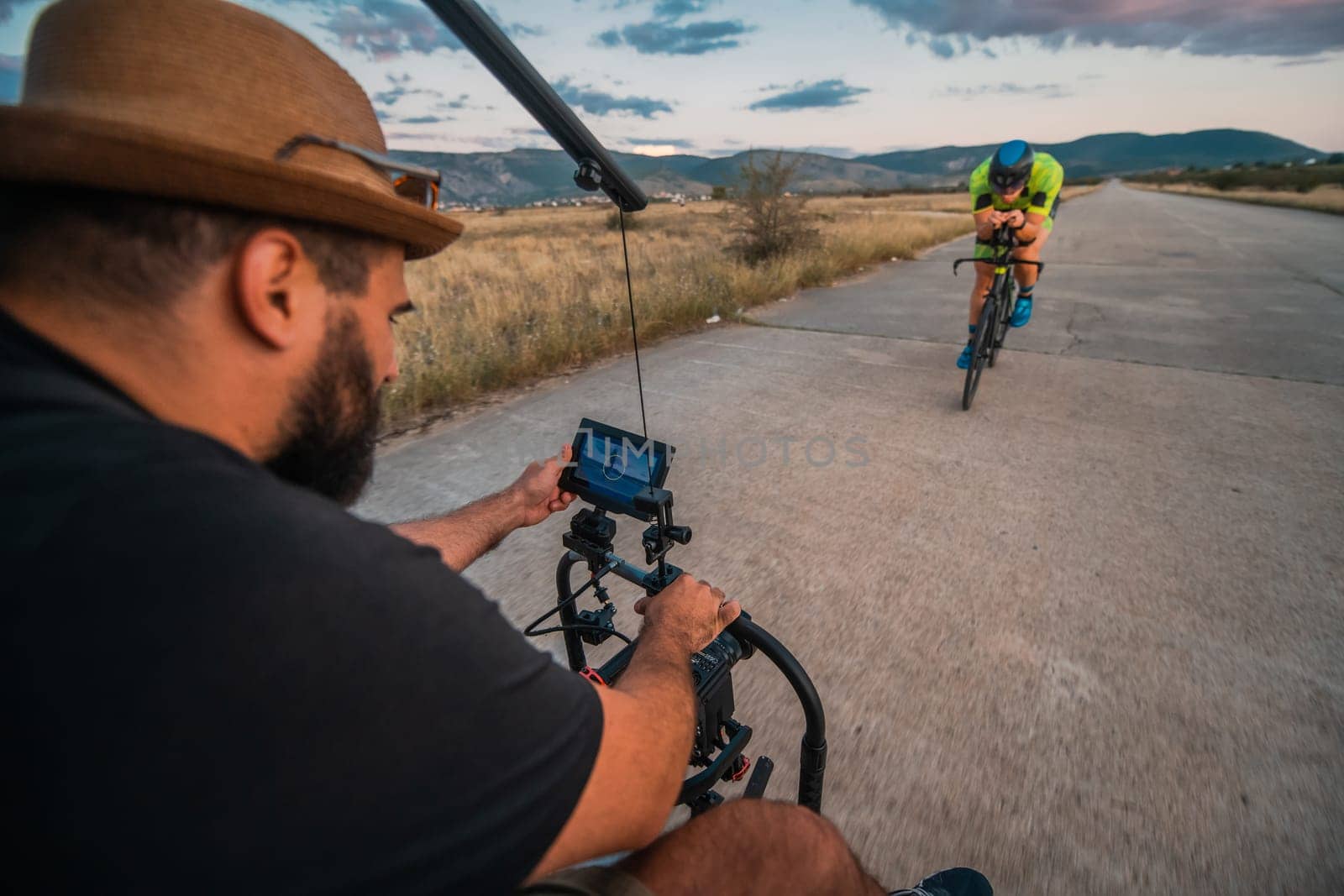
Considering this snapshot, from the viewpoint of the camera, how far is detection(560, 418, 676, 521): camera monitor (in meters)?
1.42

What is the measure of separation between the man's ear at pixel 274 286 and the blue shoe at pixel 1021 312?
5538mm

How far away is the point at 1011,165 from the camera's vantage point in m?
4.36

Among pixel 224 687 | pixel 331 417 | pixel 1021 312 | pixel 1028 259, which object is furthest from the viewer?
pixel 1021 312

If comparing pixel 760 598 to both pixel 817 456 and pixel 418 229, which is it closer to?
pixel 817 456

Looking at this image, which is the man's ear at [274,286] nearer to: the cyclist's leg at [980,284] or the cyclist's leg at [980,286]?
the cyclist's leg at [980,284]

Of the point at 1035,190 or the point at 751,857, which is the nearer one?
the point at 751,857

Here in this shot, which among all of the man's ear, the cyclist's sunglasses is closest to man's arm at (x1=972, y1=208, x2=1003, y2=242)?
the cyclist's sunglasses

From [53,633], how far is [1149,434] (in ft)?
15.6

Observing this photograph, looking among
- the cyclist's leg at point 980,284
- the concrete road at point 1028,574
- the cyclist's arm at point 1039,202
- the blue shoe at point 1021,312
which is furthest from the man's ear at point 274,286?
the blue shoe at point 1021,312

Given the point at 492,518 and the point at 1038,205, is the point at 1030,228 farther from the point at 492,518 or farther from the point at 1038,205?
the point at 492,518

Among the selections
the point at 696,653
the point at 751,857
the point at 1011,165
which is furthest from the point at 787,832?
the point at 1011,165

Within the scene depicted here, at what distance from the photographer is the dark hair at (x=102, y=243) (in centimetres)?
66

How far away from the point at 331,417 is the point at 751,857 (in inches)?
35.9

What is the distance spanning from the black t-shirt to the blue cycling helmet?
16.3 ft
